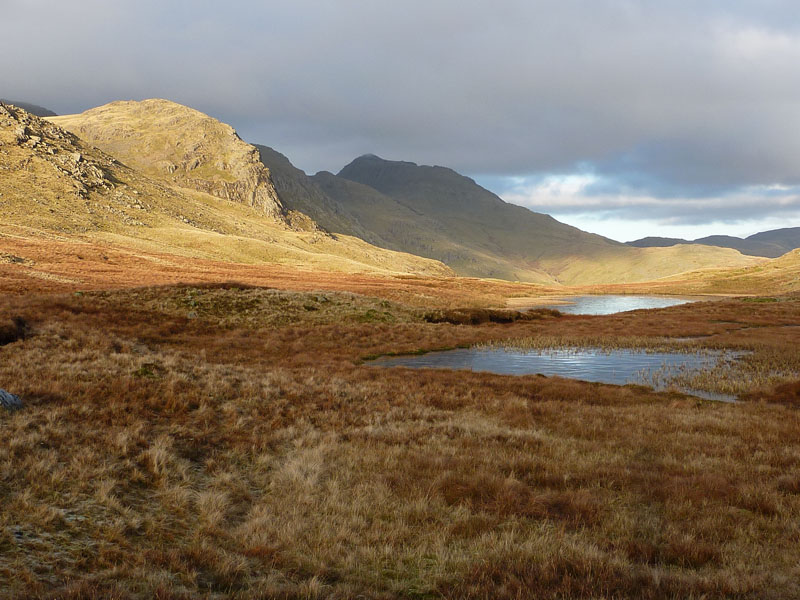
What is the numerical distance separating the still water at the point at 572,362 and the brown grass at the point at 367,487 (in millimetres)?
7266

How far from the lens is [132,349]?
800 inches

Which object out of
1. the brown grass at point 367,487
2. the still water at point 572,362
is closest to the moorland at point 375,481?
the brown grass at point 367,487

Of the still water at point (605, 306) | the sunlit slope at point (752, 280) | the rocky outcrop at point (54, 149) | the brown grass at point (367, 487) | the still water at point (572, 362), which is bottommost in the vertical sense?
the still water at point (572, 362)

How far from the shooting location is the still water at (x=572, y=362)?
2706 cm

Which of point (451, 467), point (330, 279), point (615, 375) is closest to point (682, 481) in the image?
point (451, 467)

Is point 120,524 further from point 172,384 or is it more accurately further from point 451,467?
point 172,384

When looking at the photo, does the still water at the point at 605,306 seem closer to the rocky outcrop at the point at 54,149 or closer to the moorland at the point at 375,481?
the moorland at the point at 375,481

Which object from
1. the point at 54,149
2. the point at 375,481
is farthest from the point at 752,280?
the point at 54,149

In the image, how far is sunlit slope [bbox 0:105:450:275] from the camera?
118375mm

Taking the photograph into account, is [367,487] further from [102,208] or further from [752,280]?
[752,280]

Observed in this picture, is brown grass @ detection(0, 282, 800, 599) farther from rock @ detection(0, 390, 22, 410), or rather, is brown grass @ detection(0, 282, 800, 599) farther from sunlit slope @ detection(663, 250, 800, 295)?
sunlit slope @ detection(663, 250, 800, 295)

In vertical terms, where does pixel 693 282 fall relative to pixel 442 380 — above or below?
above

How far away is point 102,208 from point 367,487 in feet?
539

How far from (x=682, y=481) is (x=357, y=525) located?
6.94m
